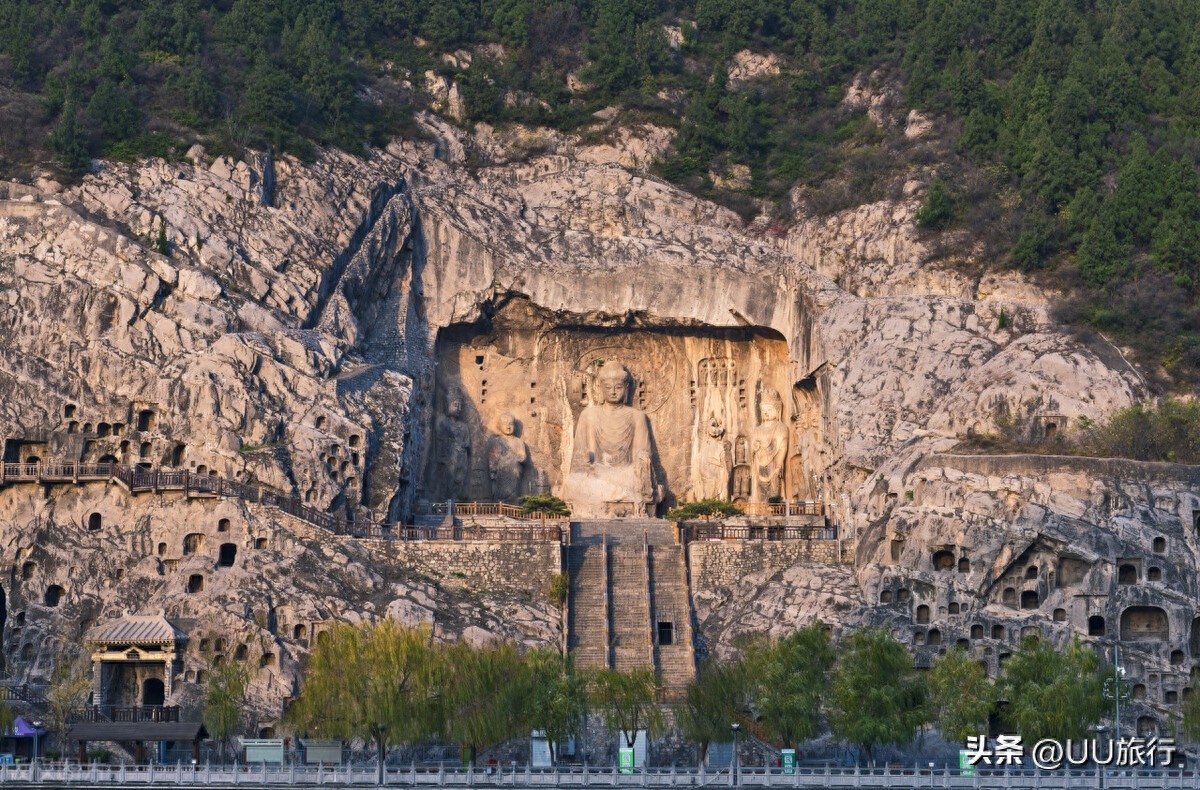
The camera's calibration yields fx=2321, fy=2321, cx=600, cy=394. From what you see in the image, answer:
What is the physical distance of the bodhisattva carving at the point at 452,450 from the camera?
278 ft

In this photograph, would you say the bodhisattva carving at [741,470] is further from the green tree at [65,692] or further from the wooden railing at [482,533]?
the green tree at [65,692]

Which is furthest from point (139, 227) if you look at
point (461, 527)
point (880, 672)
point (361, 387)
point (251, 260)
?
point (880, 672)

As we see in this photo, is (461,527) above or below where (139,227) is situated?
below

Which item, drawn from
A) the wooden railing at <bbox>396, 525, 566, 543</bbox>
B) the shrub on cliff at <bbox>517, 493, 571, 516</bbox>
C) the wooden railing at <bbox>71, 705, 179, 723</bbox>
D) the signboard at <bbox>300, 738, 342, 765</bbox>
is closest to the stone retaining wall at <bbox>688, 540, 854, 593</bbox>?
the wooden railing at <bbox>396, 525, 566, 543</bbox>

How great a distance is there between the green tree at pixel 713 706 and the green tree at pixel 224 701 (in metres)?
12.7

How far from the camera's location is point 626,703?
2520 inches

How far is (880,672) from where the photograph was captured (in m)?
64.1

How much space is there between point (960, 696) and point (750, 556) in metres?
12.0

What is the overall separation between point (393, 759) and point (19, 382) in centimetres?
1906

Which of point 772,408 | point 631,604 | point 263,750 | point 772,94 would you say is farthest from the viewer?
point 772,94

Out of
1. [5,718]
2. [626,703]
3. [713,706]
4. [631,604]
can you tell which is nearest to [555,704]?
[626,703]

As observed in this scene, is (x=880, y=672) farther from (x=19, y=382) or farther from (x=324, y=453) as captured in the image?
(x=19, y=382)

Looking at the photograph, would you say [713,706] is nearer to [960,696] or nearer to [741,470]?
[960,696]

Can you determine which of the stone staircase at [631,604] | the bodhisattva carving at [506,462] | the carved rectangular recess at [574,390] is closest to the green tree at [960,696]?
the stone staircase at [631,604]
